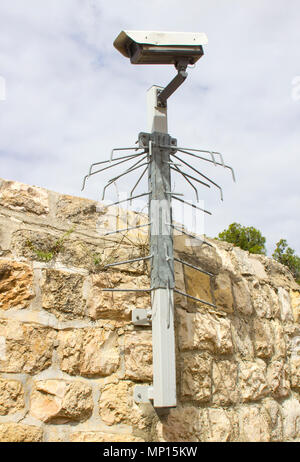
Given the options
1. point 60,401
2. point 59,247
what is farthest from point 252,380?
point 59,247

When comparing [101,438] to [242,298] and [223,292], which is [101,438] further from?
[242,298]

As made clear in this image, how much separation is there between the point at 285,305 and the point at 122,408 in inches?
59.2

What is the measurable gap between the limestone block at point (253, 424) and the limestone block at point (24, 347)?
1.06m

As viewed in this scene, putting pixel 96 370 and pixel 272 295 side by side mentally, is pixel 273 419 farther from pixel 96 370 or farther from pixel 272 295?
pixel 96 370

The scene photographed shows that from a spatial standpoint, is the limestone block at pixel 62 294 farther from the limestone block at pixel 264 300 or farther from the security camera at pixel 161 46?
the limestone block at pixel 264 300

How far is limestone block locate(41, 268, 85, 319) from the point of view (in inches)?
74.0

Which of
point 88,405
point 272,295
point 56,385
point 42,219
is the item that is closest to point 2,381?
point 56,385

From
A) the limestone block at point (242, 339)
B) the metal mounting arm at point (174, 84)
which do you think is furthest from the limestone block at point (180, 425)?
the metal mounting arm at point (174, 84)

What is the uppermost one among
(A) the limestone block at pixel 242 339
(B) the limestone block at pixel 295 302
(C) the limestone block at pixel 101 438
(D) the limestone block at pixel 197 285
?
(B) the limestone block at pixel 295 302

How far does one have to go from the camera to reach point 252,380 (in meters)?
2.45

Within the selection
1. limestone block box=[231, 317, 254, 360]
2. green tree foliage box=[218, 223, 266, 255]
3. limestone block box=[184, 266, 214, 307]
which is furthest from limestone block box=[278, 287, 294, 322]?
green tree foliage box=[218, 223, 266, 255]

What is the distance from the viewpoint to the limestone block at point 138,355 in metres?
1.94

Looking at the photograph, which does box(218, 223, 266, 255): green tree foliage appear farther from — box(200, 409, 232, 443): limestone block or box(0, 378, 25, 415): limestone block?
box(0, 378, 25, 415): limestone block

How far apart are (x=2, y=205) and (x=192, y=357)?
1.06 metres
